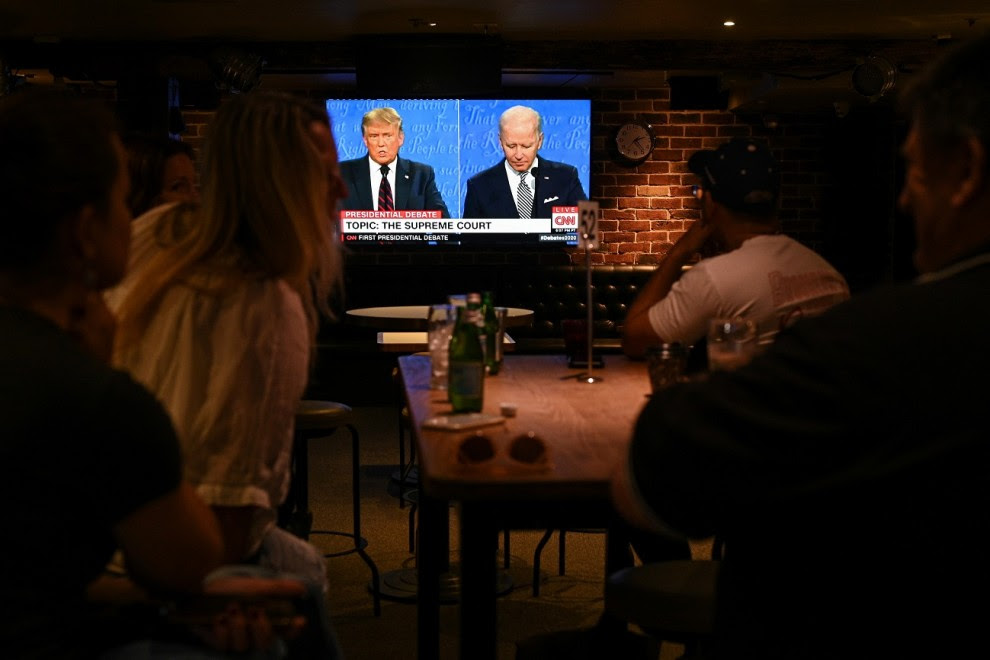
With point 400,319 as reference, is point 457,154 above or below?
above

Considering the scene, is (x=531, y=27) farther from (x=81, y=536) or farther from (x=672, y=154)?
(x=81, y=536)

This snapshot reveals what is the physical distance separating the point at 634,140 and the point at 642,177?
0.28 m

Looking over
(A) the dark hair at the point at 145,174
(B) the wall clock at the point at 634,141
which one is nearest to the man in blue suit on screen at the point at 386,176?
(B) the wall clock at the point at 634,141

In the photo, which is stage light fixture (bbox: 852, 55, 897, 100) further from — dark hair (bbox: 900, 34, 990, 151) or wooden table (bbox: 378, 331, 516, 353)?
dark hair (bbox: 900, 34, 990, 151)

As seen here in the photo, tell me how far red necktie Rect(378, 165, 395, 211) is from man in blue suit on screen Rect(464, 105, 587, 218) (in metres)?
0.55

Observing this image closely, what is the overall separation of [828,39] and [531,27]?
199 centimetres

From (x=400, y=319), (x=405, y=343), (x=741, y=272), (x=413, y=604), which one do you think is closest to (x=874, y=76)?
(x=400, y=319)

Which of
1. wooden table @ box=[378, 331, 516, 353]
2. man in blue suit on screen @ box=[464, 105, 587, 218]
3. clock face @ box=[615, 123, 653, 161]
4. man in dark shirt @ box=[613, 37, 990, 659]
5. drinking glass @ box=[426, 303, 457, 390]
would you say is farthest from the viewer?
clock face @ box=[615, 123, 653, 161]

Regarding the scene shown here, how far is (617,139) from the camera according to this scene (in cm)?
802

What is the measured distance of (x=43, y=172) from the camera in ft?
3.76

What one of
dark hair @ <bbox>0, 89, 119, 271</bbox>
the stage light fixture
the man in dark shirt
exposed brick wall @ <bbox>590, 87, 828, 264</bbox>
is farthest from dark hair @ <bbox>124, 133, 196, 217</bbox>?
exposed brick wall @ <bbox>590, 87, 828, 264</bbox>

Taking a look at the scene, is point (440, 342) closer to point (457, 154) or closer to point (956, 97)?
point (956, 97)

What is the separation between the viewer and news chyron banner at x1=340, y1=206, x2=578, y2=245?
7.84 metres

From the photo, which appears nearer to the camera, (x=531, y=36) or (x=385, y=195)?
(x=531, y=36)
